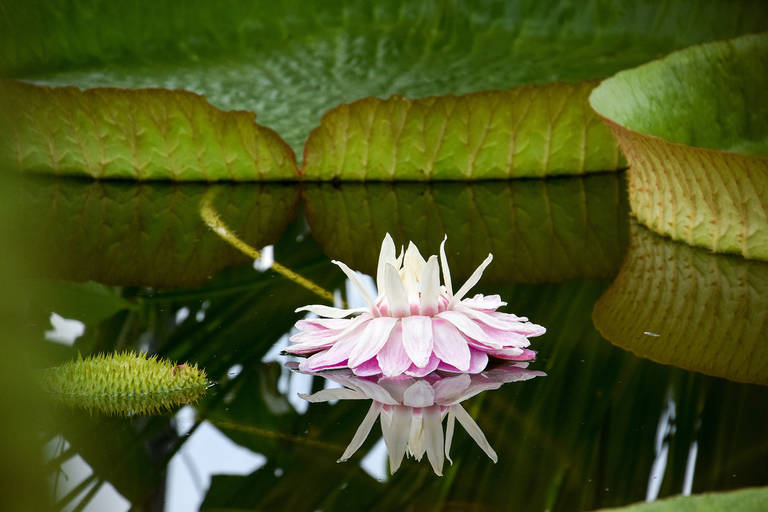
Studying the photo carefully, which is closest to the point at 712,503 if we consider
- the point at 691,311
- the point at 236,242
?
the point at 691,311

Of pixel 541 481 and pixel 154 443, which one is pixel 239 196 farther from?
pixel 541 481

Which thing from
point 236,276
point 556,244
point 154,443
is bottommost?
point 556,244

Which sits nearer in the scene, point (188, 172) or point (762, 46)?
point (762, 46)

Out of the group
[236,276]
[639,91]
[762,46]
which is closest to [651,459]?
[236,276]

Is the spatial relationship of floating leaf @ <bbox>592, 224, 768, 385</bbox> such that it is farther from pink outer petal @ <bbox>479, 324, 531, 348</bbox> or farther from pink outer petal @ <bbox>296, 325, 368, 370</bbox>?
pink outer petal @ <bbox>296, 325, 368, 370</bbox>

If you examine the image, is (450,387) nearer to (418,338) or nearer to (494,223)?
(418,338)

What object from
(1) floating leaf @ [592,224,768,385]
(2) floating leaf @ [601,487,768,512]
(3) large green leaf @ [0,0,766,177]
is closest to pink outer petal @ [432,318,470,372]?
(1) floating leaf @ [592,224,768,385]

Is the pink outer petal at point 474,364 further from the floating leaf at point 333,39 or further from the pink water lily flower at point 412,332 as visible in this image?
the floating leaf at point 333,39
